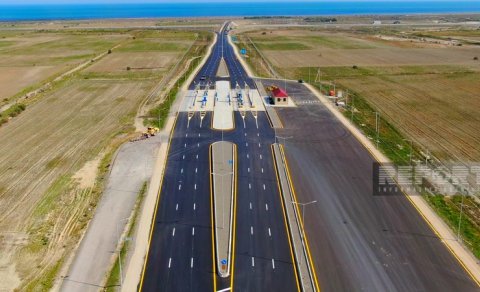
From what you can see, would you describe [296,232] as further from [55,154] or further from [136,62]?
[136,62]

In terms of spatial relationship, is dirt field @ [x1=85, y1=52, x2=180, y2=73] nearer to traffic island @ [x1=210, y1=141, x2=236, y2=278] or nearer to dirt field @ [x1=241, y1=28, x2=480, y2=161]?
dirt field @ [x1=241, y1=28, x2=480, y2=161]

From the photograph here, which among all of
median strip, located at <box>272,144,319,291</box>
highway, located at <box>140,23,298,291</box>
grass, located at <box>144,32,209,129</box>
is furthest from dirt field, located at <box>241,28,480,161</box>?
grass, located at <box>144,32,209,129</box>

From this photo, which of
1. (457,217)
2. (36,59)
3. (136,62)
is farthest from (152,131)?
(36,59)

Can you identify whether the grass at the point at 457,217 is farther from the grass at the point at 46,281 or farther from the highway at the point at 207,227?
the grass at the point at 46,281

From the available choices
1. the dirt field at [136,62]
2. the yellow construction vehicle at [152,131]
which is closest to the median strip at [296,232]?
the yellow construction vehicle at [152,131]

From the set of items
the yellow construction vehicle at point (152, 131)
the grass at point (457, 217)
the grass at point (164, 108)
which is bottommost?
the grass at point (457, 217)

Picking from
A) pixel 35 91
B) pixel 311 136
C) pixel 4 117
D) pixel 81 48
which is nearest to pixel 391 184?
pixel 311 136

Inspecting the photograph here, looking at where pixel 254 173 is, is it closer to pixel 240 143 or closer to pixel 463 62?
pixel 240 143
